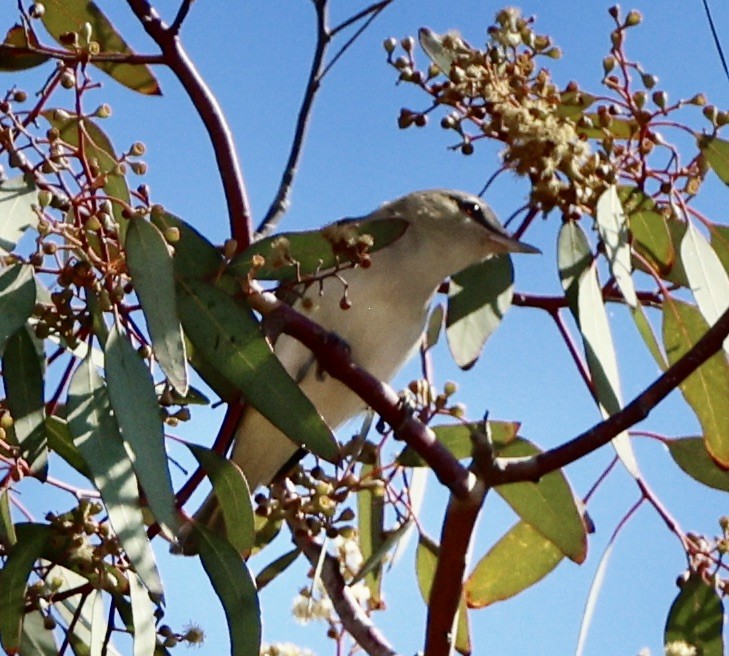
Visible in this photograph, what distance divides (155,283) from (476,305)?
3.09 ft

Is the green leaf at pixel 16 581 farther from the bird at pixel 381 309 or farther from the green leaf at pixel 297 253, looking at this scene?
the bird at pixel 381 309

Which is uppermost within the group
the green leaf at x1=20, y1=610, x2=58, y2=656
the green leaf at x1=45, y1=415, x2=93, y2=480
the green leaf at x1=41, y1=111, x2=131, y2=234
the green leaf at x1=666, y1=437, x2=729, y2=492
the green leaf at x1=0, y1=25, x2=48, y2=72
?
the green leaf at x1=0, y1=25, x2=48, y2=72

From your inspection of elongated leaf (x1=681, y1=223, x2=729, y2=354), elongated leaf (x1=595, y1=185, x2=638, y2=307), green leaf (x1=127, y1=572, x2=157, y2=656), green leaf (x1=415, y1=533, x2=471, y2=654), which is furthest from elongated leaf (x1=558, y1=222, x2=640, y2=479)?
green leaf (x1=127, y1=572, x2=157, y2=656)

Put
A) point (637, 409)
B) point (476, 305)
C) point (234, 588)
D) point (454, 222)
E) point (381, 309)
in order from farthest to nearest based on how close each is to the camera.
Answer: point (454, 222) < point (381, 309) < point (476, 305) < point (234, 588) < point (637, 409)

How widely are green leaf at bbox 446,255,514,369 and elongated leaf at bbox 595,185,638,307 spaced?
1.23 ft

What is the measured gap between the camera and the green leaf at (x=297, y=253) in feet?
6.40

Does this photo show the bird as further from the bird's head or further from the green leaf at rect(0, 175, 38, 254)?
the green leaf at rect(0, 175, 38, 254)

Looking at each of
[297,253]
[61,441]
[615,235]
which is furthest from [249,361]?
[615,235]

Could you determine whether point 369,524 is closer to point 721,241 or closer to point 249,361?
point 249,361

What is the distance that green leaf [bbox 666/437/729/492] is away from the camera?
258cm

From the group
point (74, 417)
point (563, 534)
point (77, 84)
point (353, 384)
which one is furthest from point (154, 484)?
point (563, 534)

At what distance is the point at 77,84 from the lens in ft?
6.92

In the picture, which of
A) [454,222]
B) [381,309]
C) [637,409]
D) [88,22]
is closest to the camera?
[637,409]

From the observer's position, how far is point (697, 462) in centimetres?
259
